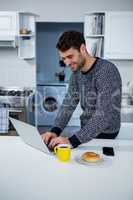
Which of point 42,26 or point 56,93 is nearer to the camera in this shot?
point 56,93

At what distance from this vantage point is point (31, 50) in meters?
4.40

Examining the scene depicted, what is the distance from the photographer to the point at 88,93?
1.67 meters

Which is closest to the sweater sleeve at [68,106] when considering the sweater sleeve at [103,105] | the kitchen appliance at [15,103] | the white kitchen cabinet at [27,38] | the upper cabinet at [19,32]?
the sweater sleeve at [103,105]

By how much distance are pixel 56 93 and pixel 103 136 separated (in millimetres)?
3236

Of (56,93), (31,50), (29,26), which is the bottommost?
(56,93)

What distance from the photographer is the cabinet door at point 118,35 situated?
396 centimetres

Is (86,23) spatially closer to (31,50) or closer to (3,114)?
(31,50)

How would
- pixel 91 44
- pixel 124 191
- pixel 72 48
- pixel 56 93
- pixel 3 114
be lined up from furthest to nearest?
pixel 56 93
pixel 91 44
pixel 3 114
pixel 72 48
pixel 124 191

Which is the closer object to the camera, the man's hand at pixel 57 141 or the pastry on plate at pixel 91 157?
the pastry on plate at pixel 91 157

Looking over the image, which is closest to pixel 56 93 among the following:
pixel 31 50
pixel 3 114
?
pixel 31 50

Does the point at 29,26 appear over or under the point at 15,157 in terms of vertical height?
over

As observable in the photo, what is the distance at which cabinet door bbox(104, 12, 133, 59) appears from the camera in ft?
13.0

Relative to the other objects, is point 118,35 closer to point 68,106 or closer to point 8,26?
point 8,26

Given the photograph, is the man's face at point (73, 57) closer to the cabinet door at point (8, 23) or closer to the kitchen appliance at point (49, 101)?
the cabinet door at point (8, 23)
